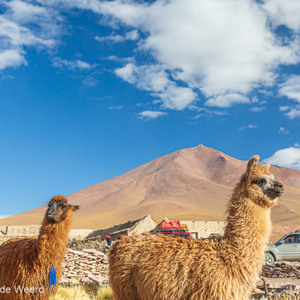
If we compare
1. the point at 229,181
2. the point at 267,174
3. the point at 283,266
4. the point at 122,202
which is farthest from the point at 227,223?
the point at 229,181

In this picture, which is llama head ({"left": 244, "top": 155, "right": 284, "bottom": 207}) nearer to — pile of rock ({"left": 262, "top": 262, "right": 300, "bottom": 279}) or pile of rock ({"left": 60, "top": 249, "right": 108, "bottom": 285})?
pile of rock ({"left": 60, "top": 249, "right": 108, "bottom": 285})

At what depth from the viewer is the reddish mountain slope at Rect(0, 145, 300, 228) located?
4058 inches

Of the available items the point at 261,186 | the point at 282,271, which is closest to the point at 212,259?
the point at 261,186

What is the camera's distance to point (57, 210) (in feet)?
20.2

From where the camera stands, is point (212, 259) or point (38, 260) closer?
point (212, 259)

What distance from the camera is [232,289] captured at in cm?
371

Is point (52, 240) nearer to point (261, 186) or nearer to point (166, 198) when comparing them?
point (261, 186)

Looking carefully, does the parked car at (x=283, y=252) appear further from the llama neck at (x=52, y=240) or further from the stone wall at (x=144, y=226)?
the stone wall at (x=144, y=226)

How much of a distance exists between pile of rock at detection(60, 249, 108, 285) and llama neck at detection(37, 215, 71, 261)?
6.53 metres

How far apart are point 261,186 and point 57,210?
145 inches

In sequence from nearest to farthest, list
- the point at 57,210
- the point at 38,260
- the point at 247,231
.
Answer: the point at 247,231, the point at 38,260, the point at 57,210

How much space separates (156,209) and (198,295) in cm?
10698

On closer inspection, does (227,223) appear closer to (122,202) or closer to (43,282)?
(43,282)

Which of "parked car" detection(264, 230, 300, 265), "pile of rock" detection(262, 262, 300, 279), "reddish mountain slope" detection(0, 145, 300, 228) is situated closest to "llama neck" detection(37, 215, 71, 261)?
"pile of rock" detection(262, 262, 300, 279)
